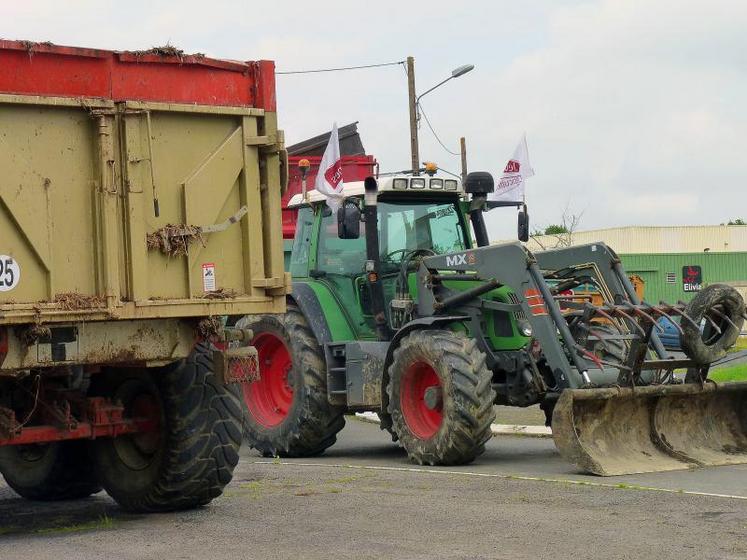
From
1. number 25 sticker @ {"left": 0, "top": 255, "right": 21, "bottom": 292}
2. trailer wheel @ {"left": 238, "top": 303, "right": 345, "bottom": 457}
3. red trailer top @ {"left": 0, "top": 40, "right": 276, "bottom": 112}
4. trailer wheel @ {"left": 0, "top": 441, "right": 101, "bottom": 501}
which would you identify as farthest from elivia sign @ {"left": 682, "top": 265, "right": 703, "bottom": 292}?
number 25 sticker @ {"left": 0, "top": 255, "right": 21, "bottom": 292}

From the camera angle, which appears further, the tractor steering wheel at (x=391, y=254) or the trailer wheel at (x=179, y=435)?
the tractor steering wheel at (x=391, y=254)

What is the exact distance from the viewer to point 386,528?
885 centimetres

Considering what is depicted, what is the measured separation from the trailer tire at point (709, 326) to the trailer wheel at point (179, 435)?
4.47 m

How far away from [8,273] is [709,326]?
690cm

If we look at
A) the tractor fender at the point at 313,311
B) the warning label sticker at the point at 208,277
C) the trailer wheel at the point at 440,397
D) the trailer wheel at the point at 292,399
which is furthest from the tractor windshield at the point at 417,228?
the warning label sticker at the point at 208,277

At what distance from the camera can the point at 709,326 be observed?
12.4m

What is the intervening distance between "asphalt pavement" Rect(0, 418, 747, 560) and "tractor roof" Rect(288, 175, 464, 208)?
3111mm

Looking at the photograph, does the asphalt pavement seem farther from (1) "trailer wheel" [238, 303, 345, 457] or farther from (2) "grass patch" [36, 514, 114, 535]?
(1) "trailer wheel" [238, 303, 345, 457]

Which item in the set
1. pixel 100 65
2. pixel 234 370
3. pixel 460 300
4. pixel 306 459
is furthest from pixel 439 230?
pixel 100 65

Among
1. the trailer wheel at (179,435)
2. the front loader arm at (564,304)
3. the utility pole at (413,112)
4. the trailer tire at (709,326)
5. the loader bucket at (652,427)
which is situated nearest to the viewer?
the trailer wheel at (179,435)

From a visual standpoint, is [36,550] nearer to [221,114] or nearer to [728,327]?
[221,114]

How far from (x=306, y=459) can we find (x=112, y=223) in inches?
239

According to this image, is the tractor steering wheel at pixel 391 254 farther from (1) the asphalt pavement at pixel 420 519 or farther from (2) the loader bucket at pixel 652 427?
(2) the loader bucket at pixel 652 427

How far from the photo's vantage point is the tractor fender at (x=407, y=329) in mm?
12984
